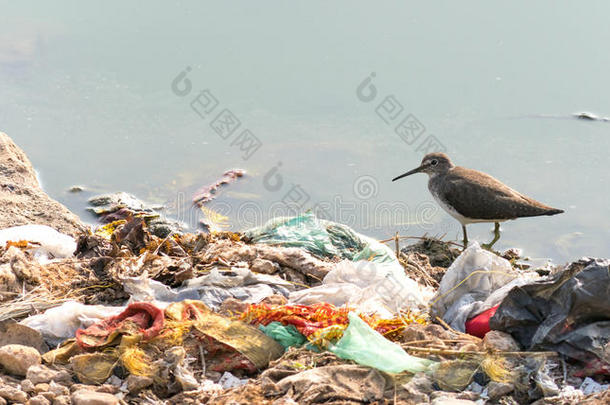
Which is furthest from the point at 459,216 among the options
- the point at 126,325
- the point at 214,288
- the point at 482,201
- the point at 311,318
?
the point at 126,325

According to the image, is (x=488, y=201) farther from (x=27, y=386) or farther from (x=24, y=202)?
(x=27, y=386)

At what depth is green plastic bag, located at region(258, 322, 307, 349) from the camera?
424 cm

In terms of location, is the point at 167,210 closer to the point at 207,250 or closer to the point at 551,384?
the point at 207,250

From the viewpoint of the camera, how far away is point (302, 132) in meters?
8.44

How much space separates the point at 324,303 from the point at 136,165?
4.09 meters

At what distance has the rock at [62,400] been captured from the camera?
3758 millimetres

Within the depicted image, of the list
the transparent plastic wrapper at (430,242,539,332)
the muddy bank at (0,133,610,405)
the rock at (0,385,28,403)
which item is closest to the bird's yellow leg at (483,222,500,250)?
the muddy bank at (0,133,610,405)

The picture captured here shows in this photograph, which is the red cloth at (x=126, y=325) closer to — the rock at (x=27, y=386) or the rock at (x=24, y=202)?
the rock at (x=27, y=386)

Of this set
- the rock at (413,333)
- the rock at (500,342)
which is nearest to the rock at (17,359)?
the rock at (413,333)

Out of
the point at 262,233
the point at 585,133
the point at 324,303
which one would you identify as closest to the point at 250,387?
the point at 324,303

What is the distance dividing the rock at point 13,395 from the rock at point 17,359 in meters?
0.26

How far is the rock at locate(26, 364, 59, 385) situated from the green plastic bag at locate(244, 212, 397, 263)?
213 centimetres

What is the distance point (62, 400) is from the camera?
3.76 m

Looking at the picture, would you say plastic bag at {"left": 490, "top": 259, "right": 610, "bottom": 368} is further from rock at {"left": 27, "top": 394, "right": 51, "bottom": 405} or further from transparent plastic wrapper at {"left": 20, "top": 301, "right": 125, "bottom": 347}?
rock at {"left": 27, "top": 394, "right": 51, "bottom": 405}
